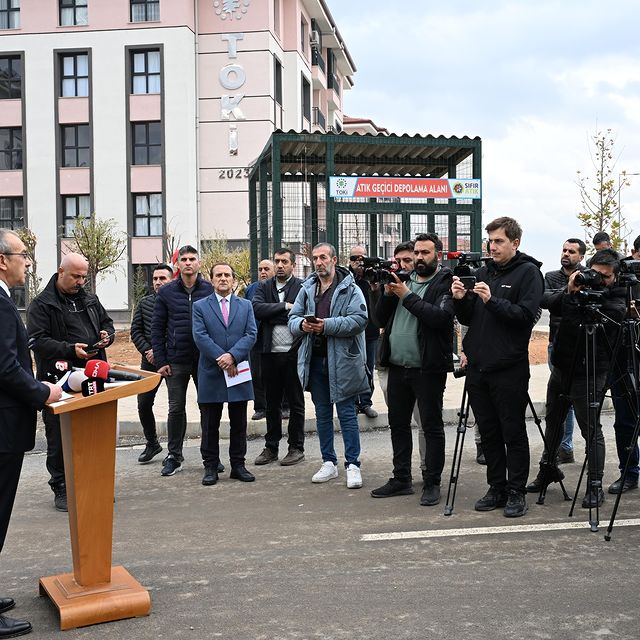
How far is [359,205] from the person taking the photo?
14.6 meters

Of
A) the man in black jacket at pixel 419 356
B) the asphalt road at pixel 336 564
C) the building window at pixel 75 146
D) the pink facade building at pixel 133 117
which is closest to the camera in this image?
the asphalt road at pixel 336 564

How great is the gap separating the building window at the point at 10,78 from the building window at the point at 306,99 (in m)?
13.9

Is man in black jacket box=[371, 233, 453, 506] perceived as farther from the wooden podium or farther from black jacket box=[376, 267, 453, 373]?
the wooden podium

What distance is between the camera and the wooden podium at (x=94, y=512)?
452 centimetres

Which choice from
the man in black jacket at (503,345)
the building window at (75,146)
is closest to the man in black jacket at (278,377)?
the man in black jacket at (503,345)

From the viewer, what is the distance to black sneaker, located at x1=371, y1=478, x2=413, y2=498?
7086 mm

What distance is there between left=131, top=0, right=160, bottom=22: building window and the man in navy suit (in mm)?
33238

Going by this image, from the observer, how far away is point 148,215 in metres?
38.0

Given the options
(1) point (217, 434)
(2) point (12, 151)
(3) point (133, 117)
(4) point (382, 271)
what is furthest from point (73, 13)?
(4) point (382, 271)

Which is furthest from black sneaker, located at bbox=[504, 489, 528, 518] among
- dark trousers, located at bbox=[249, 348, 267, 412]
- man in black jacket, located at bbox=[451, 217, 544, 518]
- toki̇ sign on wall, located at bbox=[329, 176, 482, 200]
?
toki̇ sign on wall, located at bbox=[329, 176, 482, 200]

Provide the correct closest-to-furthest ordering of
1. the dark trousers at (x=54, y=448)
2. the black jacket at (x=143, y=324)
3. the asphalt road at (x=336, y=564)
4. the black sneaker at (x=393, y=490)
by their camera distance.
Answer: the asphalt road at (x=336, y=564) → the black sneaker at (x=393, y=490) → the dark trousers at (x=54, y=448) → the black jacket at (x=143, y=324)

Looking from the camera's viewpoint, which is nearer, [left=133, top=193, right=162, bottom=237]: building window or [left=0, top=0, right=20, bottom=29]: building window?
[left=133, top=193, right=162, bottom=237]: building window

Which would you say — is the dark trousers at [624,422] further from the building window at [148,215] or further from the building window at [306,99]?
the building window at [306,99]

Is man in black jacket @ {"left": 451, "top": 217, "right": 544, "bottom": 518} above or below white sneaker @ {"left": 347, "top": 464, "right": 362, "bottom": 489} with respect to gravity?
above
